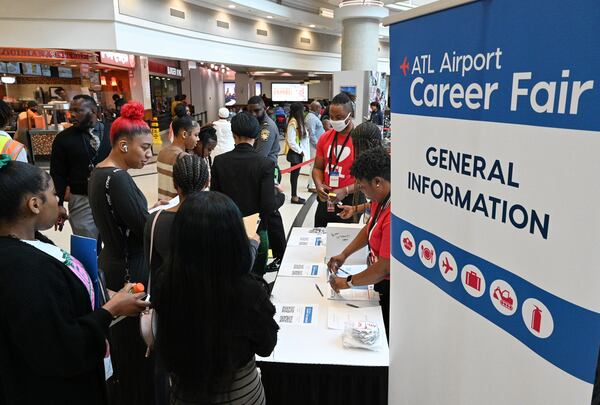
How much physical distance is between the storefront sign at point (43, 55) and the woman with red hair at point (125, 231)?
948cm

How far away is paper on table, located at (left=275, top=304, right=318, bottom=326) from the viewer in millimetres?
2004

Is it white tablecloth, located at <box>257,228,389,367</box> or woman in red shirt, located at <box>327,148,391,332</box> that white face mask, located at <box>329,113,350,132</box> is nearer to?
woman in red shirt, located at <box>327,148,391,332</box>

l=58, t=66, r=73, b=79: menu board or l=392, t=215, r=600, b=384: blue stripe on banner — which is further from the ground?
l=58, t=66, r=73, b=79: menu board

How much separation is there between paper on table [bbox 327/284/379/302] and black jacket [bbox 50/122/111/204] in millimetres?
2239

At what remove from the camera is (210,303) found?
1281 millimetres

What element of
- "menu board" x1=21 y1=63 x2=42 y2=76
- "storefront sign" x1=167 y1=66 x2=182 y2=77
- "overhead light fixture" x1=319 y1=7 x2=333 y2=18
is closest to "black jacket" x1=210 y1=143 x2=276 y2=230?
"overhead light fixture" x1=319 y1=7 x2=333 y2=18

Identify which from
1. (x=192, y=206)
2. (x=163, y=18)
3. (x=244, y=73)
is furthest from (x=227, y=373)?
(x=244, y=73)

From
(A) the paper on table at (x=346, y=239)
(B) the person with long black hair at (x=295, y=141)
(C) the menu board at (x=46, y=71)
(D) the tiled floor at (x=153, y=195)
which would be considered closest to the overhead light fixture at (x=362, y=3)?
(D) the tiled floor at (x=153, y=195)

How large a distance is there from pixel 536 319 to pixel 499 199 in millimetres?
242

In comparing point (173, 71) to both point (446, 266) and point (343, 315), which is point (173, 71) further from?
point (446, 266)

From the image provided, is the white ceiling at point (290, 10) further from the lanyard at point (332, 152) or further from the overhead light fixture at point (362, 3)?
the lanyard at point (332, 152)

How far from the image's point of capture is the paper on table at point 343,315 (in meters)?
1.98

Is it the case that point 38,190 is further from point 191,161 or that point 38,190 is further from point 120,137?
point 120,137

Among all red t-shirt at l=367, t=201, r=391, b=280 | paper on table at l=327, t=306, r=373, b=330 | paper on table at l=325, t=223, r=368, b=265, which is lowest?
paper on table at l=327, t=306, r=373, b=330
